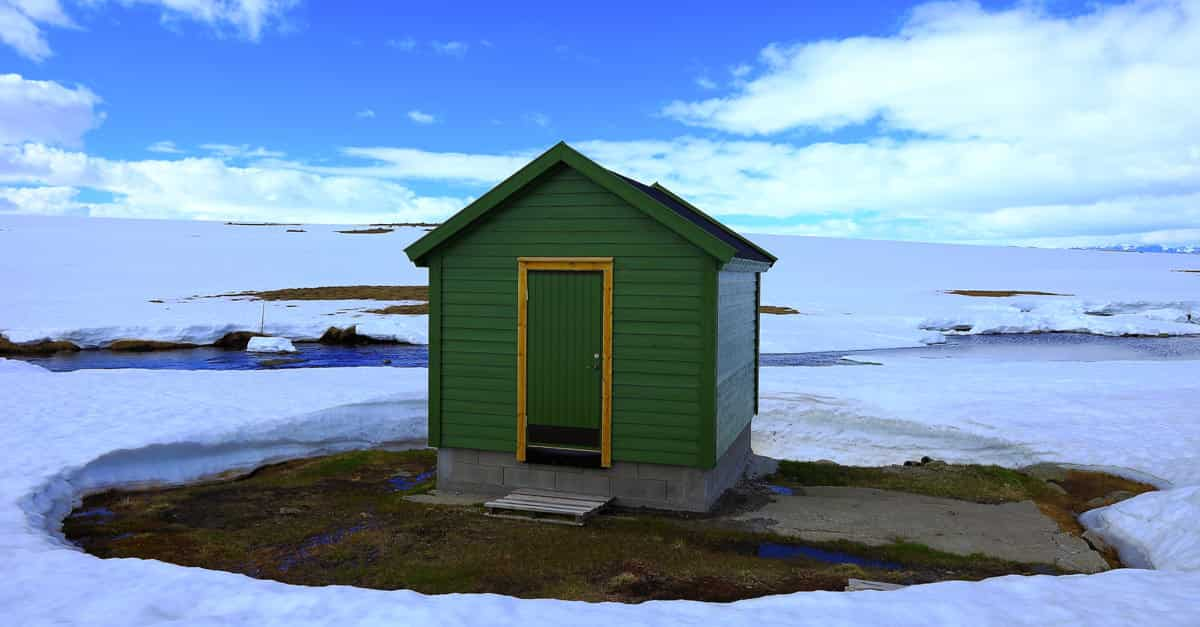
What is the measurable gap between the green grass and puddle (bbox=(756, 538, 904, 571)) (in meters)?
3.28

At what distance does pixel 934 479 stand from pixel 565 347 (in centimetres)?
646

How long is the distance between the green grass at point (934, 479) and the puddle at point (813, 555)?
10.8 feet

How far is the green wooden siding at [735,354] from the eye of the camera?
10.9 meters

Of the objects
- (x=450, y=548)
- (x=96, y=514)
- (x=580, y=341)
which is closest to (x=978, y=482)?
(x=580, y=341)

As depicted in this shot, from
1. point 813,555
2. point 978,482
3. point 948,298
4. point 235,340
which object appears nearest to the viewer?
point 813,555

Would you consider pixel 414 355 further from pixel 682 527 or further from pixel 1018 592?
Result: pixel 1018 592

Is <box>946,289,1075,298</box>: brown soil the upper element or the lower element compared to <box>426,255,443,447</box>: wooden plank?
upper

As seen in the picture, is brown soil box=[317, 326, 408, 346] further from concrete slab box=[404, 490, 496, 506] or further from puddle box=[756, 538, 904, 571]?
puddle box=[756, 538, 904, 571]

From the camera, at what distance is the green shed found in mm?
10477

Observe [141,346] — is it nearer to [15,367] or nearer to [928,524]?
[15,367]

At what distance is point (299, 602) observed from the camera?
6.25 metres

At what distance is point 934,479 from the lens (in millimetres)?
12750

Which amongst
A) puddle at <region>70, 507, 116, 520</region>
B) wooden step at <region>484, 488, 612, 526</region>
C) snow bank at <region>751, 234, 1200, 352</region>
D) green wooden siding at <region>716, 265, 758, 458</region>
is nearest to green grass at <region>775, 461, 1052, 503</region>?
green wooden siding at <region>716, 265, 758, 458</region>

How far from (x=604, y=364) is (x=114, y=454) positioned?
782 centimetres
